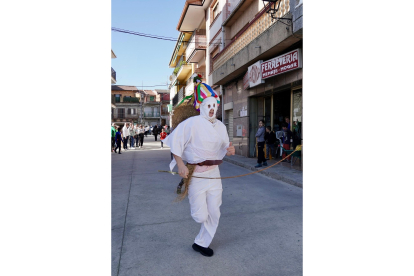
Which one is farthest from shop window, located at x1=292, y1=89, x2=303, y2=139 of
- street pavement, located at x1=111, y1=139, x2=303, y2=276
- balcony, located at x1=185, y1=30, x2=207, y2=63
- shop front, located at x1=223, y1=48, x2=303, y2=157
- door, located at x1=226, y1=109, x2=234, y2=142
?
balcony, located at x1=185, y1=30, x2=207, y2=63

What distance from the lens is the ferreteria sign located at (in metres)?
8.19

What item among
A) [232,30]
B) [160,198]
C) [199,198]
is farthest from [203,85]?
[232,30]

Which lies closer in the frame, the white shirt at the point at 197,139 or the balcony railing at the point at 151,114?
the white shirt at the point at 197,139

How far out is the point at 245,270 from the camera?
2859 mm

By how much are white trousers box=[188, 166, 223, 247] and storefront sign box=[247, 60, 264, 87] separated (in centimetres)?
762

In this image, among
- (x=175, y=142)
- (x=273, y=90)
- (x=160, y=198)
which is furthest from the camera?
→ (x=273, y=90)

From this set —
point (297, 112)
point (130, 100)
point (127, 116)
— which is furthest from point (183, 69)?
point (127, 116)

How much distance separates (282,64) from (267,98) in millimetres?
3104

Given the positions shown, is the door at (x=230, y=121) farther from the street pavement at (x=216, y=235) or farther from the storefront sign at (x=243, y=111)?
the street pavement at (x=216, y=235)

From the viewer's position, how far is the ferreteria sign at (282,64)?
8188mm

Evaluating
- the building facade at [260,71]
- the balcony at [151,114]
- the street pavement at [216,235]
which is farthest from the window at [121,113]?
the street pavement at [216,235]

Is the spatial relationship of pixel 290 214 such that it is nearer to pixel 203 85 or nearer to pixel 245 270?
pixel 245 270
